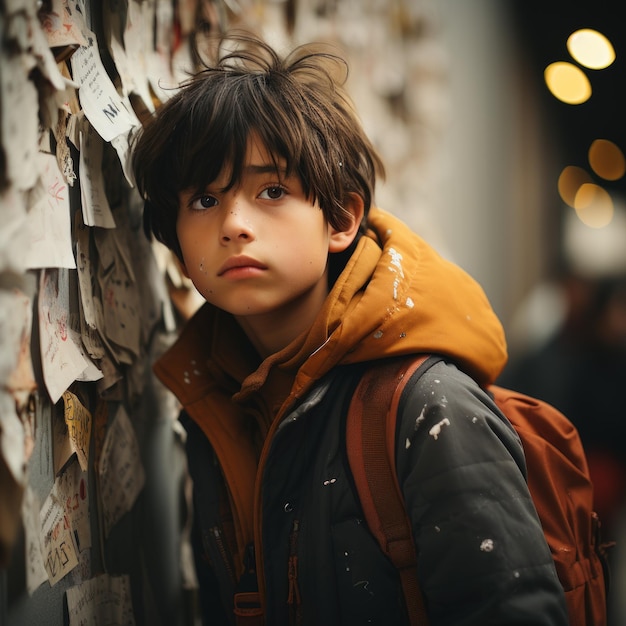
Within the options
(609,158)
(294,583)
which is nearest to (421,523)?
(294,583)

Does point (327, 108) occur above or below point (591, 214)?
above

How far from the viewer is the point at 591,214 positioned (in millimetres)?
4789

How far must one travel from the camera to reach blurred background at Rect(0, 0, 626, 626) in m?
1.03

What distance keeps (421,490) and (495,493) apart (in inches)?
3.9

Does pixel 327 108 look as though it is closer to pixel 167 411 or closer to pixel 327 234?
pixel 327 234

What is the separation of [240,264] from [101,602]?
2.11 ft

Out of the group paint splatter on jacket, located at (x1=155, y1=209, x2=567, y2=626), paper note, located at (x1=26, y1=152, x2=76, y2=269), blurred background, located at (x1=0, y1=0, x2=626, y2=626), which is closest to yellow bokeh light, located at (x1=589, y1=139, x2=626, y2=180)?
blurred background, located at (x1=0, y1=0, x2=626, y2=626)

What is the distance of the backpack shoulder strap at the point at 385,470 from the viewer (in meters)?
1.07

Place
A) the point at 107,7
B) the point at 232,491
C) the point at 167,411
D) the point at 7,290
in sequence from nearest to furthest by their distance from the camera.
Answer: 1. the point at 7,290
2. the point at 232,491
3. the point at 107,7
4. the point at 167,411

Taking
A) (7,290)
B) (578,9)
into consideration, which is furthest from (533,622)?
(578,9)

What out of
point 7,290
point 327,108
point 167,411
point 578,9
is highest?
point 578,9

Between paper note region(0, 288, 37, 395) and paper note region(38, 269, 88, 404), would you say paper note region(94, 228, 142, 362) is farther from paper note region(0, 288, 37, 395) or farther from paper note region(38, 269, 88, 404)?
paper note region(0, 288, 37, 395)

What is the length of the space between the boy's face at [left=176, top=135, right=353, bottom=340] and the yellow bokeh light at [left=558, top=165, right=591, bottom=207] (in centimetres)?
389

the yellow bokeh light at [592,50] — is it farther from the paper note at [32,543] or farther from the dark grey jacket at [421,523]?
the paper note at [32,543]
